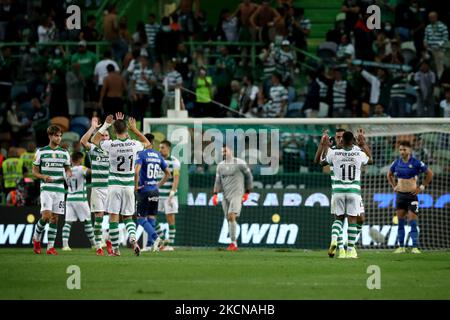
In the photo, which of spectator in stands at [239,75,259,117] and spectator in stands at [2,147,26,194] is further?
spectator in stands at [239,75,259,117]

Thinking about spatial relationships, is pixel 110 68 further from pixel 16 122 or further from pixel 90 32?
pixel 16 122

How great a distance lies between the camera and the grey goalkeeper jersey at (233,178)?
84.6ft

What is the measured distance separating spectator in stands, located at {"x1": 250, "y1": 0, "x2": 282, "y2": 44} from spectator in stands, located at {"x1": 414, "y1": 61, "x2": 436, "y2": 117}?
488 cm

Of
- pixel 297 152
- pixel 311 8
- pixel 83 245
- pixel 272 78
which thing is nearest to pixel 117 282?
pixel 83 245

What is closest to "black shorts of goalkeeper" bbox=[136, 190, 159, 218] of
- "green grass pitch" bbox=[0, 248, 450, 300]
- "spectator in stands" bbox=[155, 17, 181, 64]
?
"green grass pitch" bbox=[0, 248, 450, 300]

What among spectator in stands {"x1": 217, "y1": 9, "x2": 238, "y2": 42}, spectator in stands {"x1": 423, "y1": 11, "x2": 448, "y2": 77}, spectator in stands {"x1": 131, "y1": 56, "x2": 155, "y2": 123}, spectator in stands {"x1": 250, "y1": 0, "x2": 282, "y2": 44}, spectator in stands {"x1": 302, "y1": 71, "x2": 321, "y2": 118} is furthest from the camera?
spectator in stands {"x1": 217, "y1": 9, "x2": 238, "y2": 42}

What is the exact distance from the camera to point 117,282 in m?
16.0

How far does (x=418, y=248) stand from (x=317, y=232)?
249 cm

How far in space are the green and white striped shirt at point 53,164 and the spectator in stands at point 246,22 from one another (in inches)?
472

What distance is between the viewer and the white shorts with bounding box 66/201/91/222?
82.1 feet

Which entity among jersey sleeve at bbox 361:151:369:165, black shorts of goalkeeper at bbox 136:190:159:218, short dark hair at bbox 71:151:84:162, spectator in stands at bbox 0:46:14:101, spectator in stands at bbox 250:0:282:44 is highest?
spectator in stands at bbox 250:0:282:44

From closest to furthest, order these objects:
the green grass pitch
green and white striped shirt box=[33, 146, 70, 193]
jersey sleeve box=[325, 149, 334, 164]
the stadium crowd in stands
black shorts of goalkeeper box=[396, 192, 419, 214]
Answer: the green grass pitch
jersey sleeve box=[325, 149, 334, 164]
green and white striped shirt box=[33, 146, 70, 193]
black shorts of goalkeeper box=[396, 192, 419, 214]
the stadium crowd in stands

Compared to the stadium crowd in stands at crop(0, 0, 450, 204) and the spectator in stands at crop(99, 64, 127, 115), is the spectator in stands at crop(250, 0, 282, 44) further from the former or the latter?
the spectator in stands at crop(99, 64, 127, 115)

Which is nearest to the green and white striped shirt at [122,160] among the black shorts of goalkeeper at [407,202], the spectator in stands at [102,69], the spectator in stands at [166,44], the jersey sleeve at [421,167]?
the black shorts of goalkeeper at [407,202]
